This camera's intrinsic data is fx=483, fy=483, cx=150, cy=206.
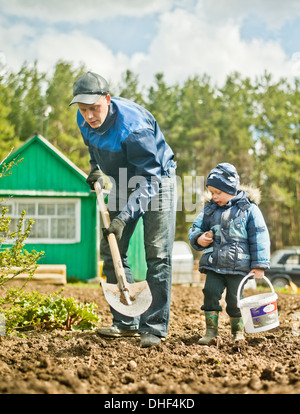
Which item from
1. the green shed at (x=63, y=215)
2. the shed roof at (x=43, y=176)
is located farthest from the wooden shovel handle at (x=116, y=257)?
the shed roof at (x=43, y=176)

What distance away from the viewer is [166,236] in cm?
325

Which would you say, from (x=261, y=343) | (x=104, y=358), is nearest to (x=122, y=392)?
(x=104, y=358)

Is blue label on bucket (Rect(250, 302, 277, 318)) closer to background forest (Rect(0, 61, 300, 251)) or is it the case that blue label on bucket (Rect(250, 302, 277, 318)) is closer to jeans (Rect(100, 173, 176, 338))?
jeans (Rect(100, 173, 176, 338))

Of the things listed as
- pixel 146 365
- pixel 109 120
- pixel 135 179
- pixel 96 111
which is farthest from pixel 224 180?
pixel 146 365

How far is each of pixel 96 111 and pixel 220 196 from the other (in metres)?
1.02

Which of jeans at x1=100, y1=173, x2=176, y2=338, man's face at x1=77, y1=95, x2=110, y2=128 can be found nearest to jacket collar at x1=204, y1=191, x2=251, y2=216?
jeans at x1=100, y1=173, x2=176, y2=338

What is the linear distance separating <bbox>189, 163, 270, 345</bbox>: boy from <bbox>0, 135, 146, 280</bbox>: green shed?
8.13m

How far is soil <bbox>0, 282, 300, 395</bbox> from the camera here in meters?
2.04

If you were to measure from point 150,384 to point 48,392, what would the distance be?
1.50 feet

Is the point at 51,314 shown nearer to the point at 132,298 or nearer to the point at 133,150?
the point at 132,298

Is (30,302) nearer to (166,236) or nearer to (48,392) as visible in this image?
(166,236)

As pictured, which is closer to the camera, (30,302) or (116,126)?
(116,126)

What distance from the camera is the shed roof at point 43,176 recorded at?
11.6 meters

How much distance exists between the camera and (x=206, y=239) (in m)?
3.29
